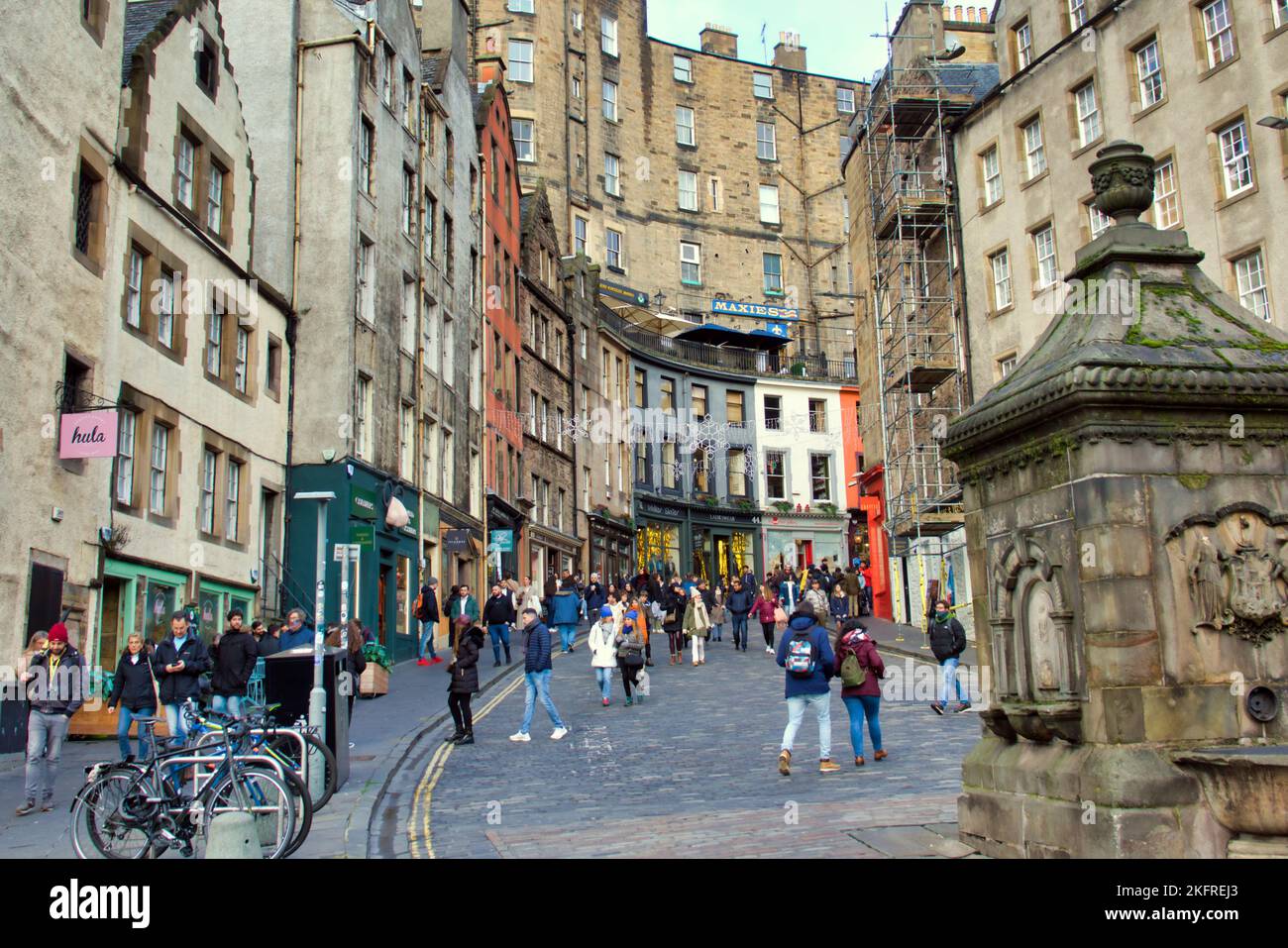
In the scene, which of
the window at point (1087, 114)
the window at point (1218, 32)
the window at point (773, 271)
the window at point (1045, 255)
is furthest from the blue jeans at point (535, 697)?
the window at point (773, 271)

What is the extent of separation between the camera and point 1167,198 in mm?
28750

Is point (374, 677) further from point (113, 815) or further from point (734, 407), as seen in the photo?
point (734, 407)

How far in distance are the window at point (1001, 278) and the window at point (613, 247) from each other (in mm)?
27777

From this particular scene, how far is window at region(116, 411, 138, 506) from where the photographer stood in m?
20.4

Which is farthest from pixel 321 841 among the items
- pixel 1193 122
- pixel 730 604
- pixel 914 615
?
pixel 914 615

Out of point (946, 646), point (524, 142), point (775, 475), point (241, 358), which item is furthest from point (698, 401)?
point (946, 646)

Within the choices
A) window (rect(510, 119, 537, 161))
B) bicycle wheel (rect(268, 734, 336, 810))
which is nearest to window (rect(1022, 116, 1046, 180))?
bicycle wheel (rect(268, 734, 336, 810))

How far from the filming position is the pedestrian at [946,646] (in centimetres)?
1856

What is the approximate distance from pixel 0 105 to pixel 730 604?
1984 cm

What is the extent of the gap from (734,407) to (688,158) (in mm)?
13179

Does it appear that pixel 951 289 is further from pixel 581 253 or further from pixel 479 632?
pixel 479 632

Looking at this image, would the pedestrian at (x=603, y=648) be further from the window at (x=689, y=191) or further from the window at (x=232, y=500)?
the window at (x=689, y=191)

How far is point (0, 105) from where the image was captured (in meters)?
16.8

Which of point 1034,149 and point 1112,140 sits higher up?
point 1034,149
